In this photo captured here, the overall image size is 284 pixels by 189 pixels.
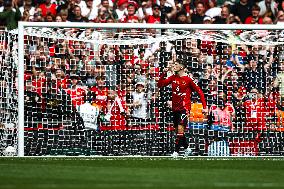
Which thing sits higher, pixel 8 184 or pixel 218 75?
pixel 218 75

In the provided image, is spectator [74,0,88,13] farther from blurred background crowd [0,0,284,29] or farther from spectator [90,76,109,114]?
spectator [90,76,109,114]

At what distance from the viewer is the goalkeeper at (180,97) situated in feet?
67.4

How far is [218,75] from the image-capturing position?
21.9 metres

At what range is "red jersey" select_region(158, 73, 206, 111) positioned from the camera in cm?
2070

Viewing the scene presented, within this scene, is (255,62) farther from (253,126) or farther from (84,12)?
(84,12)

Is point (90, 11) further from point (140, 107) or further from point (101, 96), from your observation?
point (140, 107)

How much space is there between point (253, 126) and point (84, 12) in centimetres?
629

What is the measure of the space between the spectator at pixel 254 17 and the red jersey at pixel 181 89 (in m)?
5.83

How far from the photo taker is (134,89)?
2156cm

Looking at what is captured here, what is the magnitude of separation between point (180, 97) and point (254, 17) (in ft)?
20.3

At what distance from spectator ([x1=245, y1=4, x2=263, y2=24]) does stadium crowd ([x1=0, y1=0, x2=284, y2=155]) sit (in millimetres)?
4219

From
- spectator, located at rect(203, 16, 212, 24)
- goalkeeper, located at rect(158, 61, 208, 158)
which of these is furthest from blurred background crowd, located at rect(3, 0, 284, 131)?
spectator, located at rect(203, 16, 212, 24)

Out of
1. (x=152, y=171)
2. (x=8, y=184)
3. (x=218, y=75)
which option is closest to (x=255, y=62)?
(x=218, y=75)

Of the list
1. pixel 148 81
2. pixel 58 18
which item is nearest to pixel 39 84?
→ pixel 148 81
